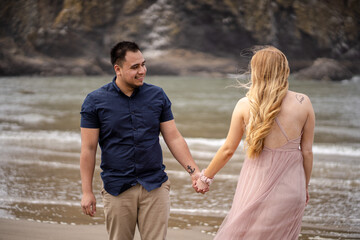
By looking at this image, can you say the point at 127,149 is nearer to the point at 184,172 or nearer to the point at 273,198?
the point at 273,198

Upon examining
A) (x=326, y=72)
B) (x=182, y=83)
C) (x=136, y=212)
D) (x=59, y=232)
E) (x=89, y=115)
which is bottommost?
(x=182, y=83)

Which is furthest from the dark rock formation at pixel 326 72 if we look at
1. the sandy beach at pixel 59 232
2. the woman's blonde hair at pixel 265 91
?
the woman's blonde hair at pixel 265 91

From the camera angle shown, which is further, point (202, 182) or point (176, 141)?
point (202, 182)

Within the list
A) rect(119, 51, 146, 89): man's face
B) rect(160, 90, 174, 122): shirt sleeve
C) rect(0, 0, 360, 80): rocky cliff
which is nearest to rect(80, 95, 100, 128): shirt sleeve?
rect(119, 51, 146, 89): man's face

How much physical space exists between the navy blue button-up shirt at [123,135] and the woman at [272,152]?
1.37 ft

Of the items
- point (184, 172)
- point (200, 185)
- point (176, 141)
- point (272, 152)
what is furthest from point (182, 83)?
point (272, 152)

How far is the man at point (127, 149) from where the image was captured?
2.09 m

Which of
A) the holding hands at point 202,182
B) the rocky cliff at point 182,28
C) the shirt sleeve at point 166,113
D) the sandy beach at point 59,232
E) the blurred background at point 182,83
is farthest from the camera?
the rocky cliff at point 182,28

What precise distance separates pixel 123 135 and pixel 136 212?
1.25 feet

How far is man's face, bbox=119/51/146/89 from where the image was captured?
6.96 ft

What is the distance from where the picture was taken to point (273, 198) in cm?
205

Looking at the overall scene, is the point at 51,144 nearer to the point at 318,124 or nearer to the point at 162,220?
the point at 162,220

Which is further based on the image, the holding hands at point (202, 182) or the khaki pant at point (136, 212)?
the holding hands at point (202, 182)

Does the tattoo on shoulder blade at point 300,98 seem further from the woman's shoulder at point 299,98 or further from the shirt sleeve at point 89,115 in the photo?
the shirt sleeve at point 89,115
